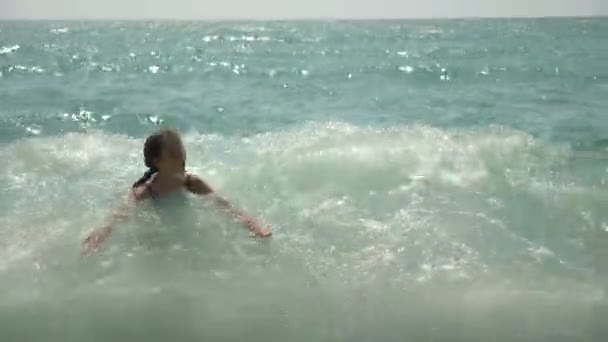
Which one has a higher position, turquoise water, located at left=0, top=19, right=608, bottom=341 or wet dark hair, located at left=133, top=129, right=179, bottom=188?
wet dark hair, located at left=133, top=129, right=179, bottom=188

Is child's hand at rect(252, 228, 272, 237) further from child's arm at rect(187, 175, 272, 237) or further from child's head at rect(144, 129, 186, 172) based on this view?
child's head at rect(144, 129, 186, 172)

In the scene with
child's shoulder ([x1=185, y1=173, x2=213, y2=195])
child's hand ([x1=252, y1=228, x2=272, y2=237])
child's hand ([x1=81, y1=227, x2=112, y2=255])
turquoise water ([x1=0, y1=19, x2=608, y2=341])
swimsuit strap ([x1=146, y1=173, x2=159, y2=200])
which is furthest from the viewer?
child's shoulder ([x1=185, y1=173, x2=213, y2=195])

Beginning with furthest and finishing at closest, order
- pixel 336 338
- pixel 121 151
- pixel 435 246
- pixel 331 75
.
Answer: pixel 331 75
pixel 121 151
pixel 435 246
pixel 336 338

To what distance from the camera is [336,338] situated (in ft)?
12.5

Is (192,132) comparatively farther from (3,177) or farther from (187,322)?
(187,322)

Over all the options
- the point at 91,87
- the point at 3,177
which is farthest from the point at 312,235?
the point at 91,87

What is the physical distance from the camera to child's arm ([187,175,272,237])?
16.6 ft

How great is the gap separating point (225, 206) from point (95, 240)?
42.0 inches

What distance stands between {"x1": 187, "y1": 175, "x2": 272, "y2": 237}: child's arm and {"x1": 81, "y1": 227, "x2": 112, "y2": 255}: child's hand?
76 cm

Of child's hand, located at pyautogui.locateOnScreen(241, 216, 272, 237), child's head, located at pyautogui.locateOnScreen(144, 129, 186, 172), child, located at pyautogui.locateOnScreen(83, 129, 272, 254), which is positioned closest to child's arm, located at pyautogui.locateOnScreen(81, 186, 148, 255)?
child, located at pyautogui.locateOnScreen(83, 129, 272, 254)

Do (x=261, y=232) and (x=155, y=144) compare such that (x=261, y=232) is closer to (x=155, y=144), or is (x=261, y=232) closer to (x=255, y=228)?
(x=255, y=228)

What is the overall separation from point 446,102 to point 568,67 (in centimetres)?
1014

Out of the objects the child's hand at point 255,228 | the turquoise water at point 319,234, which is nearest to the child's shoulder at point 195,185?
the turquoise water at point 319,234

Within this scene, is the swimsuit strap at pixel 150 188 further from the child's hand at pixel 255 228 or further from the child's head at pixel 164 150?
the child's hand at pixel 255 228
